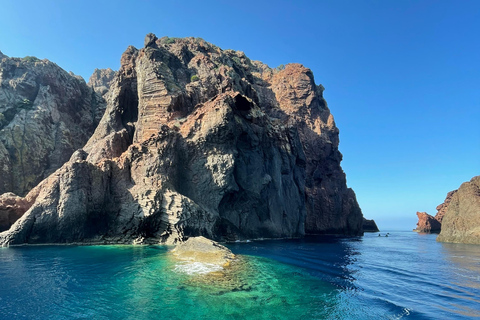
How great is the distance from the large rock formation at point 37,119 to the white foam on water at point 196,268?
50234 mm

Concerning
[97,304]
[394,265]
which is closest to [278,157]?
[394,265]

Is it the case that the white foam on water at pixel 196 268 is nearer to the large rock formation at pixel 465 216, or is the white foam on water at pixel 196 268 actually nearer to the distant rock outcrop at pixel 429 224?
the large rock formation at pixel 465 216

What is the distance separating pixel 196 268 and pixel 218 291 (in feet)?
16.7

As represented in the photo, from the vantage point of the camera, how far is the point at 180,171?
145 ft

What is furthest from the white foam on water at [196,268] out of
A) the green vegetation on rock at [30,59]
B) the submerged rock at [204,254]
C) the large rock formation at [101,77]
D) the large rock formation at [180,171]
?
the large rock formation at [101,77]

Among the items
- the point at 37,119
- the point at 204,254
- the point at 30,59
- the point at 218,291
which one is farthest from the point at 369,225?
the point at 30,59

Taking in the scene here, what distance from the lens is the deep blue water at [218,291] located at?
40.6 ft

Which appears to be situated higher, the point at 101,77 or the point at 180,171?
the point at 101,77

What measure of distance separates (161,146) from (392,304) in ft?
115

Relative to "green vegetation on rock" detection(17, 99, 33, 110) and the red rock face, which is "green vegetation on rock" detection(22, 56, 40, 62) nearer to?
"green vegetation on rock" detection(17, 99, 33, 110)

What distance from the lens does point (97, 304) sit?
500 inches

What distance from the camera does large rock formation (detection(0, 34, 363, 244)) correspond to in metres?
35.4

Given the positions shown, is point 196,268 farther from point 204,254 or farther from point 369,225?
point 369,225

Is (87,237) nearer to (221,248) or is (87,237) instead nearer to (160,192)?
(160,192)
